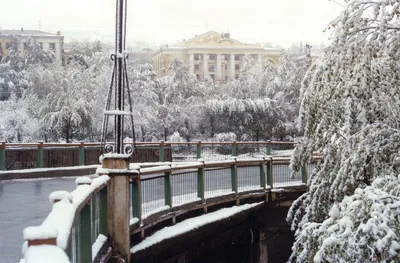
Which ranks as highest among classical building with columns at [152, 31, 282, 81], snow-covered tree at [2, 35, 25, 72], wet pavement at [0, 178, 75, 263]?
classical building with columns at [152, 31, 282, 81]

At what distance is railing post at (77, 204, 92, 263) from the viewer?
19.8 feet

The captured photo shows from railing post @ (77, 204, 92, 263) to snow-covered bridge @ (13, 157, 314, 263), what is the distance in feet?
0.03

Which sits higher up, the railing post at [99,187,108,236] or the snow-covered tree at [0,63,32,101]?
the snow-covered tree at [0,63,32,101]

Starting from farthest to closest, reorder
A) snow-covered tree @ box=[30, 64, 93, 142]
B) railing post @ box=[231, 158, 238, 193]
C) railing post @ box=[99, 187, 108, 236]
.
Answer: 1. snow-covered tree @ box=[30, 64, 93, 142]
2. railing post @ box=[231, 158, 238, 193]
3. railing post @ box=[99, 187, 108, 236]

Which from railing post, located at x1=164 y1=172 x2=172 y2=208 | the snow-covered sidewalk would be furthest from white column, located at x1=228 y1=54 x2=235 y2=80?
railing post, located at x1=164 y1=172 x2=172 y2=208

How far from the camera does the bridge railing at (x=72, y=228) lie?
3.07 meters

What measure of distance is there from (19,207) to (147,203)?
3.09 m

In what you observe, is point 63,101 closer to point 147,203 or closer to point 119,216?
point 147,203

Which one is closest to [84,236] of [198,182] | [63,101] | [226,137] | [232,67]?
[198,182]

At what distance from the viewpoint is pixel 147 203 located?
10.7 meters

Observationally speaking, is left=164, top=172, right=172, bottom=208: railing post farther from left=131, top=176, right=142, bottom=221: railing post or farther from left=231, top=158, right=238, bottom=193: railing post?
left=231, top=158, right=238, bottom=193: railing post

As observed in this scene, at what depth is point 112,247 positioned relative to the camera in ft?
29.2

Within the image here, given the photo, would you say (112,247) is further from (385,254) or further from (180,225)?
(385,254)

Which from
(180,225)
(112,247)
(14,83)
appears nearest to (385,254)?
(112,247)
